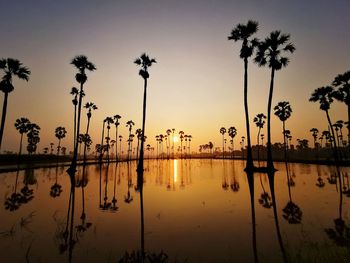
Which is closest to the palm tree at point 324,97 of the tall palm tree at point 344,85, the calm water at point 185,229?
the tall palm tree at point 344,85

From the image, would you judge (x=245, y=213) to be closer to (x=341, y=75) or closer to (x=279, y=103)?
(x=341, y=75)

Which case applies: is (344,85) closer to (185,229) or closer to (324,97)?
(324,97)

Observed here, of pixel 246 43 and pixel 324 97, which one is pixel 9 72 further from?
pixel 324 97

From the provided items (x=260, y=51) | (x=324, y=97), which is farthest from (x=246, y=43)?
(x=324, y=97)

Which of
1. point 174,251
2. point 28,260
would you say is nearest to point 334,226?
point 174,251

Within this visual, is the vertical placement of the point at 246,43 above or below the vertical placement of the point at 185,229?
above

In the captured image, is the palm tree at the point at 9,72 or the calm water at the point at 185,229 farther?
the palm tree at the point at 9,72

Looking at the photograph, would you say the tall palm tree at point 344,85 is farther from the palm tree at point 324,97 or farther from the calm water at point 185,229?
the calm water at point 185,229

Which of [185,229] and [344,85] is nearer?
[185,229]

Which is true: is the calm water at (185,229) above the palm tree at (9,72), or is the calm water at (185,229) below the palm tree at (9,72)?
below

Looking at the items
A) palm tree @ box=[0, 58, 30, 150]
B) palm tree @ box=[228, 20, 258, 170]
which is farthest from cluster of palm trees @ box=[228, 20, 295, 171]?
palm tree @ box=[0, 58, 30, 150]

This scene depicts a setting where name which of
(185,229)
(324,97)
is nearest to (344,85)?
(324,97)

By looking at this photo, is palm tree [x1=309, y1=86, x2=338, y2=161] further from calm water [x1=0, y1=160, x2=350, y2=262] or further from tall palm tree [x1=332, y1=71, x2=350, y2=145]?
calm water [x1=0, y1=160, x2=350, y2=262]

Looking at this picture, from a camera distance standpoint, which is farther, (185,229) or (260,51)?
(260,51)
